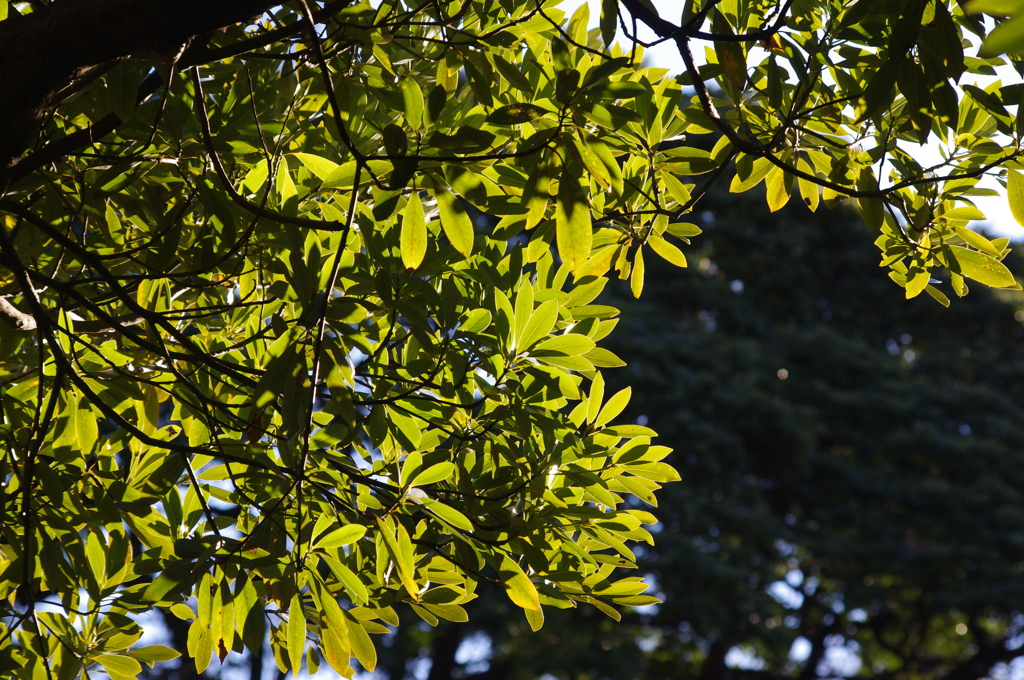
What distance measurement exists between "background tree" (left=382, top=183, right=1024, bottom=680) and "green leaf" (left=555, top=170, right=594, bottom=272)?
6.45 metres

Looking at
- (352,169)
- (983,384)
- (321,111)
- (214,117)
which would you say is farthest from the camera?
(983,384)

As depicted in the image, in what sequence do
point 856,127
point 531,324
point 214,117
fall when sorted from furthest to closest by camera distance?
point 214,117 → point 856,127 → point 531,324

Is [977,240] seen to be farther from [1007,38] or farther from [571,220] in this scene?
[1007,38]

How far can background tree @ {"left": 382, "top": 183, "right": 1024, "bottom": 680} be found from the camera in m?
7.59

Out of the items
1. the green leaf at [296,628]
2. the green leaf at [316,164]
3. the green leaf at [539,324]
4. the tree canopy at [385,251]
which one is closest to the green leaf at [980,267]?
the tree canopy at [385,251]

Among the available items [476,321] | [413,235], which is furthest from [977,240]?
[413,235]

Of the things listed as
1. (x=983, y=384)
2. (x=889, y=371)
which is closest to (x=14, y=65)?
(x=889, y=371)

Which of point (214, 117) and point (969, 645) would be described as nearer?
point (214, 117)

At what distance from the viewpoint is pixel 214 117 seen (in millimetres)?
1716

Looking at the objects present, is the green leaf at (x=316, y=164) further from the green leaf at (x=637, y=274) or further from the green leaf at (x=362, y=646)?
the green leaf at (x=362, y=646)

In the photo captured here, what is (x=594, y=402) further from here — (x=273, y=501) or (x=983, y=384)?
(x=983, y=384)

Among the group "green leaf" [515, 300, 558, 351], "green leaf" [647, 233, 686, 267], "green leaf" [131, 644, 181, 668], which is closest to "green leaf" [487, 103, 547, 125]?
"green leaf" [515, 300, 558, 351]

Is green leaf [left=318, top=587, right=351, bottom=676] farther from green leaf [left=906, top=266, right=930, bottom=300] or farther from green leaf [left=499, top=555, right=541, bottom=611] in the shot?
green leaf [left=906, top=266, right=930, bottom=300]

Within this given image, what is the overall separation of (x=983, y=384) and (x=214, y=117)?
9081 millimetres
